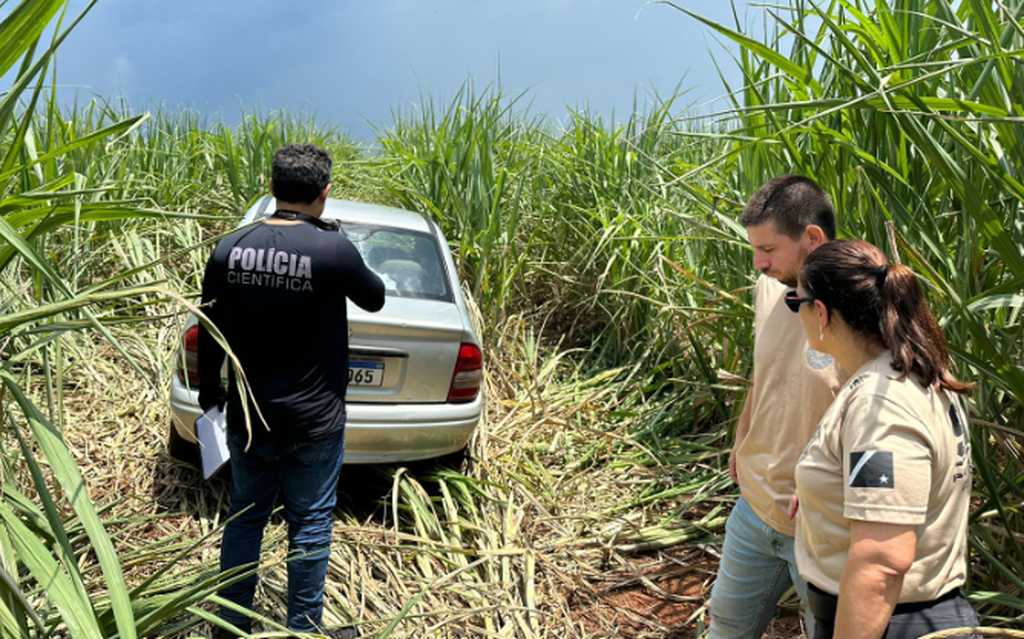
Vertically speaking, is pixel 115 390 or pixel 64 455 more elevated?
pixel 64 455

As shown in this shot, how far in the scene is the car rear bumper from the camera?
11.1 feet

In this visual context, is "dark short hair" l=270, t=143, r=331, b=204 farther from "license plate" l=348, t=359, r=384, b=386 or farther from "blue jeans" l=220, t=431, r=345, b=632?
"license plate" l=348, t=359, r=384, b=386

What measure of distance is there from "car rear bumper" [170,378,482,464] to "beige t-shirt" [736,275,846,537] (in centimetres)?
176

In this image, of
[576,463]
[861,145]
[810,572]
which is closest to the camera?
[810,572]

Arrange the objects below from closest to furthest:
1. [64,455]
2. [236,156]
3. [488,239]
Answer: [64,455], [488,239], [236,156]

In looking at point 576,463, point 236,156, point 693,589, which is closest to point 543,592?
point 693,589

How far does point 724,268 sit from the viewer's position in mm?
3762

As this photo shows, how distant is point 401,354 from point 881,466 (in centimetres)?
246

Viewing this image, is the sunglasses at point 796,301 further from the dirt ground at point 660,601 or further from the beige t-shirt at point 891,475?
the dirt ground at point 660,601

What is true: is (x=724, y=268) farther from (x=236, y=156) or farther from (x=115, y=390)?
(x=236, y=156)

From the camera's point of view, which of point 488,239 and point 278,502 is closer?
point 278,502

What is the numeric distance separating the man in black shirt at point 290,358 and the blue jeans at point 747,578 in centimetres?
130

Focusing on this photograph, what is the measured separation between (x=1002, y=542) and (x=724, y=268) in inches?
73.5

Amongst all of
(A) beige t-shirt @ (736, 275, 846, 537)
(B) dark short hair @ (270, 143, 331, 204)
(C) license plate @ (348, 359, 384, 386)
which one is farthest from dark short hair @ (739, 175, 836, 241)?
(C) license plate @ (348, 359, 384, 386)
